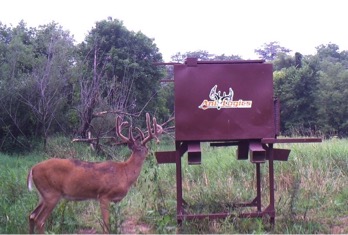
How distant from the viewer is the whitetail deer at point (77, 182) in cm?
631

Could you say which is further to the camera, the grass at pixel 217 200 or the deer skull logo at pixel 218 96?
the grass at pixel 217 200

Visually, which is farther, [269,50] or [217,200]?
[269,50]

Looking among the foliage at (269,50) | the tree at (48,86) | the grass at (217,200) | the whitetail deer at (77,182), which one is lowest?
the grass at (217,200)

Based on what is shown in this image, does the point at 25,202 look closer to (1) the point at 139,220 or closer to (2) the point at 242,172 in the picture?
(1) the point at 139,220

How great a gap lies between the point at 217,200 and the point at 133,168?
1556 mm

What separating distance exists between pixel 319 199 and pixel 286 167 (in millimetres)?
1623

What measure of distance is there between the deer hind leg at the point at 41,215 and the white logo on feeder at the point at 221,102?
92.0 inches

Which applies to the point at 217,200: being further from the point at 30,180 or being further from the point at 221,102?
the point at 30,180

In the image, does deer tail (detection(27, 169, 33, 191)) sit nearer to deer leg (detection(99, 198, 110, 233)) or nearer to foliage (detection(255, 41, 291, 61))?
deer leg (detection(99, 198, 110, 233))

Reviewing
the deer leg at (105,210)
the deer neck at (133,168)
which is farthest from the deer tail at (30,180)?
the deer neck at (133,168)

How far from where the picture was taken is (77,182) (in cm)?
646

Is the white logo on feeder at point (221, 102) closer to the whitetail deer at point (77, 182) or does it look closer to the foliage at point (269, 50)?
the whitetail deer at point (77, 182)

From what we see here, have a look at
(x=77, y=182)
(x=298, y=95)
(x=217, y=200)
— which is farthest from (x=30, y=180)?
(x=298, y=95)

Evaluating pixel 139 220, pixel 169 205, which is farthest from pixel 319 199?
pixel 139 220
